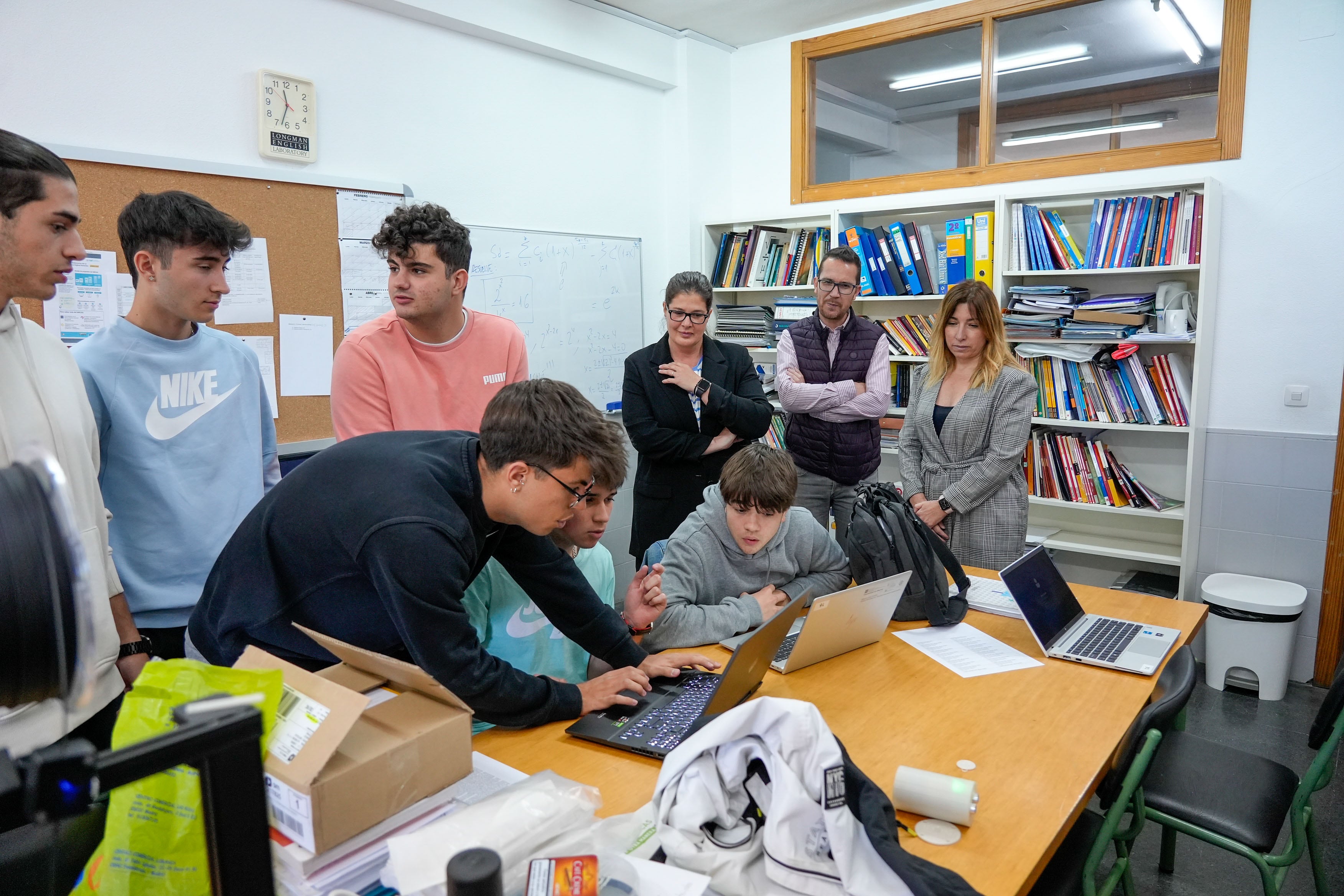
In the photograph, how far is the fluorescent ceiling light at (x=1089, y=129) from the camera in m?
3.83

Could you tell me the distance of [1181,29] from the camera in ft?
12.3

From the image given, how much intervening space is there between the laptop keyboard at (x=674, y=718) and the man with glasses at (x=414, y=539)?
14 centimetres

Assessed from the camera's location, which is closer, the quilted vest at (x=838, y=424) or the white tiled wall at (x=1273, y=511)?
the quilted vest at (x=838, y=424)

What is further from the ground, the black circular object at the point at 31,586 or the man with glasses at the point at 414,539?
the black circular object at the point at 31,586

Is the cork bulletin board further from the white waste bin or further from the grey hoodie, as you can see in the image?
the white waste bin

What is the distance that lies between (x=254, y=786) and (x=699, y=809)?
2.04 feet

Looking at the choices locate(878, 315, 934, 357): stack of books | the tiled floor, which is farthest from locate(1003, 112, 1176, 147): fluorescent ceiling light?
the tiled floor

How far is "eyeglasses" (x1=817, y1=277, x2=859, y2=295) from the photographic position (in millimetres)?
3320

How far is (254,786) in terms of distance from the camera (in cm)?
62

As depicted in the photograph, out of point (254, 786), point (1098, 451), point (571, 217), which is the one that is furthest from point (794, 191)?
point (254, 786)

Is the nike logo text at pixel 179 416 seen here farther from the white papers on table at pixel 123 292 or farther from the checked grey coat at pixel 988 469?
the checked grey coat at pixel 988 469

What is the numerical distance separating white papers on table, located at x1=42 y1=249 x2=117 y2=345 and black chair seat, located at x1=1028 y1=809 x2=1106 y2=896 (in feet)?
9.25

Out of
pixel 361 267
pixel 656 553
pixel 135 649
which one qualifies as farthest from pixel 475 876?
pixel 361 267

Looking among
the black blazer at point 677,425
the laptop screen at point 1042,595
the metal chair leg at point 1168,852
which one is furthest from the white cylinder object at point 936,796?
the black blazer at point 677,425
